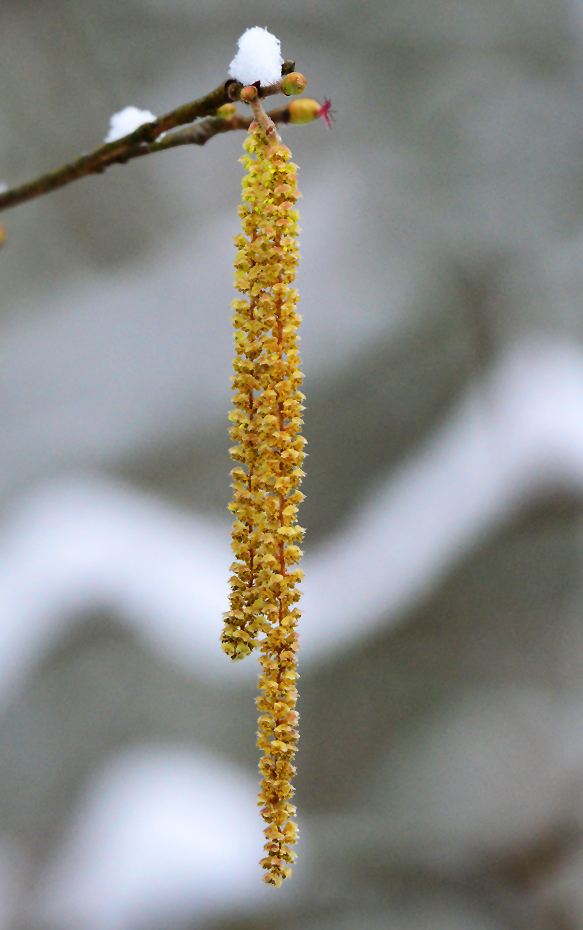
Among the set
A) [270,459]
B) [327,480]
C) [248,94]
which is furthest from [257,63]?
[327,480]

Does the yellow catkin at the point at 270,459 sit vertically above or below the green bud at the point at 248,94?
below

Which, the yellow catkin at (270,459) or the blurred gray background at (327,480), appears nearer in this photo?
the yellow catkin at (270,459)

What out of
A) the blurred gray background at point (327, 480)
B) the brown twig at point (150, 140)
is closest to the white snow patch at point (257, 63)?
the brown twig at point (150, 140)

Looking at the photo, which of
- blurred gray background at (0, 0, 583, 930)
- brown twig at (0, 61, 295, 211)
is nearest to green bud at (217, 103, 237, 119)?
brown twig at (0, 61, 295, 211)

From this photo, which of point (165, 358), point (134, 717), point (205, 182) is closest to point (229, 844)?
point (134, 717)

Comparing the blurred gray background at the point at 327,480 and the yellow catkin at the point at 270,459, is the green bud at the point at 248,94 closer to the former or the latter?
the yellow catkin at the point at 270,459

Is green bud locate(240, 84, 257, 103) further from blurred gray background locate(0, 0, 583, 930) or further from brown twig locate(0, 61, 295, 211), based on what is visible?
blurred gray background locate(0, 0, 583, 930)
